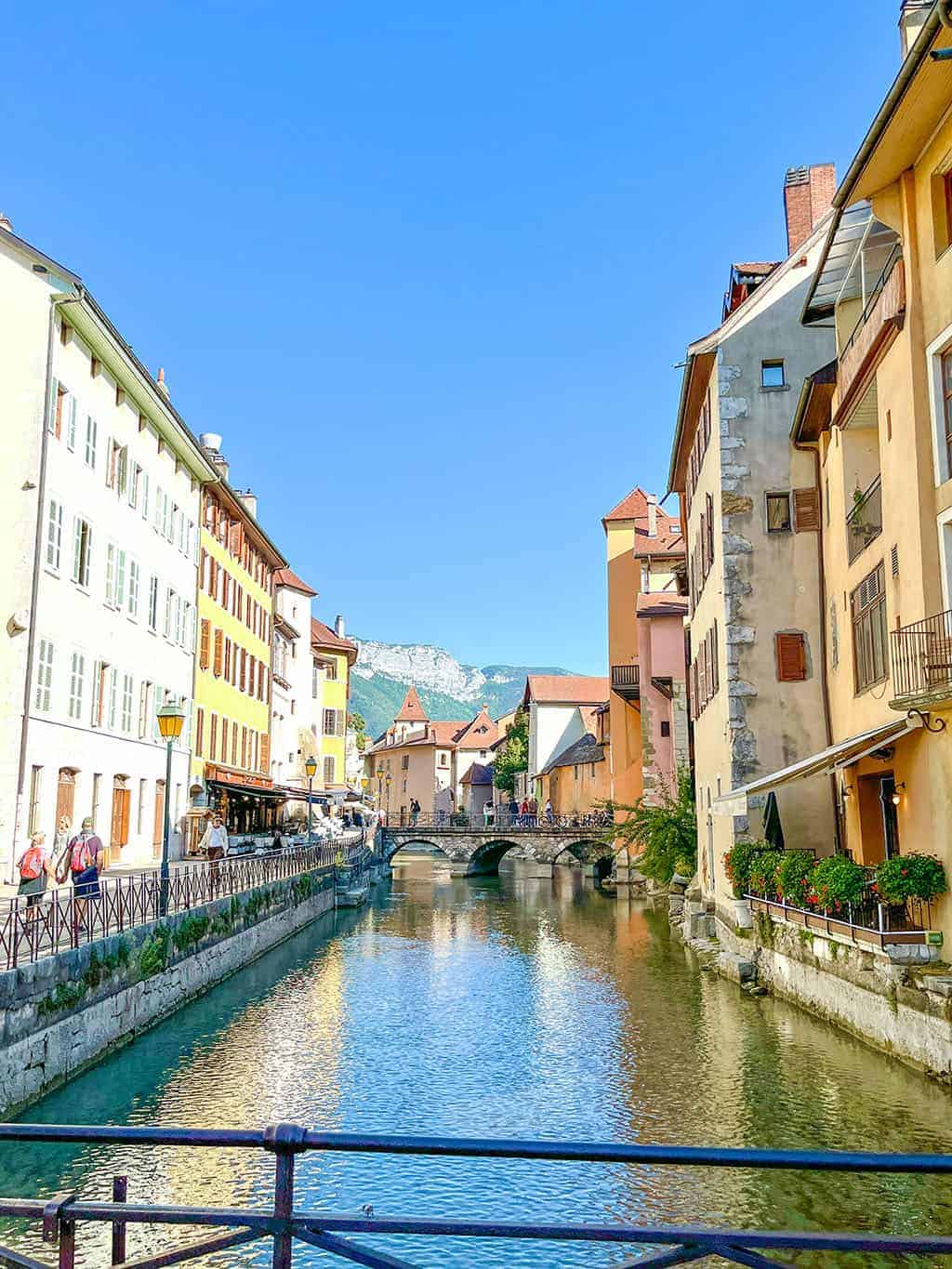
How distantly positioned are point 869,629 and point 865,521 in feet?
6.32

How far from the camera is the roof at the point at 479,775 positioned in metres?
104

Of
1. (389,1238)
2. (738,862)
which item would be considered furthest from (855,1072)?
(738,862)

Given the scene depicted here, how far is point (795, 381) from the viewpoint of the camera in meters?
24.6

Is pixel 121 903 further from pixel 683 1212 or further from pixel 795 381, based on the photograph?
pixel 795 381

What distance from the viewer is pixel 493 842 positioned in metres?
58.4

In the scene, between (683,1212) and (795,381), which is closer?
(683,1212)

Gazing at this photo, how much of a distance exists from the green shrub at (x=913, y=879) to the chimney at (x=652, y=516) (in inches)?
1501

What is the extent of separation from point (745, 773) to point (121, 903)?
13.5 metres

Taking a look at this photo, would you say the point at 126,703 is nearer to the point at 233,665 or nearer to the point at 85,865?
the point at 85,865

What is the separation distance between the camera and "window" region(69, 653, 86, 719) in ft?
79.8

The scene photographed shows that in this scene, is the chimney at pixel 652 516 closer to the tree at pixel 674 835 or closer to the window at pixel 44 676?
the tree at pixel 674 835

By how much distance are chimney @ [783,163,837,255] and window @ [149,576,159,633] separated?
1911cm

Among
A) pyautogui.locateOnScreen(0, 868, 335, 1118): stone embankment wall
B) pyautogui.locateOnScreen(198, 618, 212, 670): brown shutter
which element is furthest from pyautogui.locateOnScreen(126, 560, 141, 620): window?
pyautogui.locateOnScreen(0, 868, 335, 1118): stone embankment wall

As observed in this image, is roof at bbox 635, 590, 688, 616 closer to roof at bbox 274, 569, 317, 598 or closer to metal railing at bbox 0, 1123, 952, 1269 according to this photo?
roof at bbox 274, 569, 317, 598
